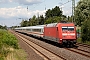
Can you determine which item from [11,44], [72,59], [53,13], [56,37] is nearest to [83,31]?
[56,37]

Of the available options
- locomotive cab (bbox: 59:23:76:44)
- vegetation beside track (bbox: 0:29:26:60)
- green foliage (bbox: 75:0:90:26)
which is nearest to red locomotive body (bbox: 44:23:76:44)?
locomotive cab (bbox: 59:23:76:44)

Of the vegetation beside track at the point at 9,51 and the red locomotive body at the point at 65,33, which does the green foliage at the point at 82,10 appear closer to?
the red locomotive body at the point at 65,33

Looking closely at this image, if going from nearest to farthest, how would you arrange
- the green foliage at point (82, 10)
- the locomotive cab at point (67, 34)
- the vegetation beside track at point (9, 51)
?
the vegetation beside track at point (9, 51) → the locomotive cab at point (67, 34) → the green foliage at point (82, 10)

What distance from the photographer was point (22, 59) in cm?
Result: 1992

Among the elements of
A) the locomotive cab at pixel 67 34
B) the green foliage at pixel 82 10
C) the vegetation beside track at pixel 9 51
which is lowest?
the vegetation beside track at pixel 9 51

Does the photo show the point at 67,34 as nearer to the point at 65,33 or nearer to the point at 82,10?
the point at 65,33

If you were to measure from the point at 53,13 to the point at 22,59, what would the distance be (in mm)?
118986

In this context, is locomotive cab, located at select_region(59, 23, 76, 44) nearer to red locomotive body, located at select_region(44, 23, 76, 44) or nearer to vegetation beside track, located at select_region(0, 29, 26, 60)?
red locomotive body, located at select_region(44, 23, 76, 44)

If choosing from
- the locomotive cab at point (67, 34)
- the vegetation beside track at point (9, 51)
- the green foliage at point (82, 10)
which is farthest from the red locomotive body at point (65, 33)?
the green foliage at point (82, 10)

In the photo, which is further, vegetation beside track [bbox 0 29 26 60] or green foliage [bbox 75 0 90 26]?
green foliage [bbox 75 0 90 26]

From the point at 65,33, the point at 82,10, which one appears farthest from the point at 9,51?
the point at 82,10

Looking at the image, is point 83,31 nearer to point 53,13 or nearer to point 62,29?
point 62,29

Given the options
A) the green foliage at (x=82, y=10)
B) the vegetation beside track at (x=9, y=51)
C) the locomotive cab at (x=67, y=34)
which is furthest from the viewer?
the green foliage at (x=82, y=10)

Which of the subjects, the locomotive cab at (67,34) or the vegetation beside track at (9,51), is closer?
the vegetation beside track at (9,51)
